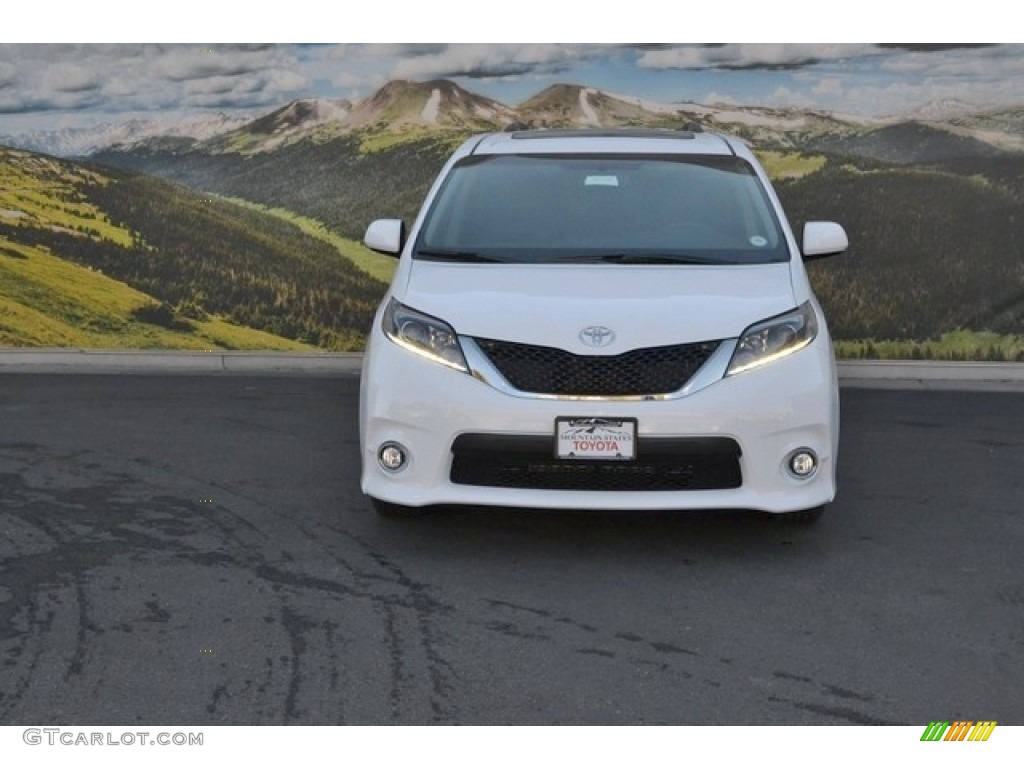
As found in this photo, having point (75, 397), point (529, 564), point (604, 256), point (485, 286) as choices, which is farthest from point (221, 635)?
point (75, 397)

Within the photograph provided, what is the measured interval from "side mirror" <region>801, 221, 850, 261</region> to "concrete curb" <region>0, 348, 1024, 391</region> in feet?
18.5

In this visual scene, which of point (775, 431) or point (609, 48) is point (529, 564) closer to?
point (775, 431)

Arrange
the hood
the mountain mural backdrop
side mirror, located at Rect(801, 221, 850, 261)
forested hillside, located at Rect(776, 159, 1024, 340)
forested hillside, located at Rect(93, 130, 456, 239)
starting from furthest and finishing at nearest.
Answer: forested hillside, located at Rect(93, 130, 456, 239)
the mountain mural backdrop
forested hillside, located at Rect(776, 159, 1024, 340)
side mirror, located at Rect(801, 221, 850, 261)
the hood

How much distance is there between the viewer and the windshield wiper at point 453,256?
7117 mm

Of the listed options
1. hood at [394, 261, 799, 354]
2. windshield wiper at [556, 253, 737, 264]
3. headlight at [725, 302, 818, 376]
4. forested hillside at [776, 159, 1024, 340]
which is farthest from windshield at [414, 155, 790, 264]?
forested hillside at [776, 159, 1024, 340]

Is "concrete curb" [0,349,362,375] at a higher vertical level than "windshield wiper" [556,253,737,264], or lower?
lower

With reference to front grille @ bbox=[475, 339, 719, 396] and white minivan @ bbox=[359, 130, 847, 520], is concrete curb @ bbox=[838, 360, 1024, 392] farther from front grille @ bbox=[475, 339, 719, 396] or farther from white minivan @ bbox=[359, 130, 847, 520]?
front grille @ bbox=[475, 339, 719, 396]

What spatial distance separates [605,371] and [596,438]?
266 mm

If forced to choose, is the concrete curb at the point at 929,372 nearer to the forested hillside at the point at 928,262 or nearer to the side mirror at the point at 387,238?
the forested hillside at the point at 928,262

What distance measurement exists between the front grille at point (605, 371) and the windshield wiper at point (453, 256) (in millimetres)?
839

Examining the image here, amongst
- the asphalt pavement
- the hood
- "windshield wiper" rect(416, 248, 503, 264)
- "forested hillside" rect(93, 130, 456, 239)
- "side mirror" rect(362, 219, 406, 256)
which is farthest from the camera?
"forested hillside" rect(93, 130, 456, 239)

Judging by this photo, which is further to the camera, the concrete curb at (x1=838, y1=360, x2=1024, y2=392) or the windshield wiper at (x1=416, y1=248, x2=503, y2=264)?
the concrete curb at (x1=838, y1=360, x2=1024, y2=392)

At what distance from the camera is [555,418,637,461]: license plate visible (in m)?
6.28
